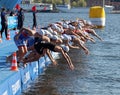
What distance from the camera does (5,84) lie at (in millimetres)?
12234

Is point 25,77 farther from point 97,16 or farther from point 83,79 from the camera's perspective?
point 97,16

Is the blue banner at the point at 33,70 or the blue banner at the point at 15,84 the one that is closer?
the blue banner at the point at 15,84

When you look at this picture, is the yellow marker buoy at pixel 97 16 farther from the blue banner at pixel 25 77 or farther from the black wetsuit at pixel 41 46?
the black wetsuit at pixel 41 46

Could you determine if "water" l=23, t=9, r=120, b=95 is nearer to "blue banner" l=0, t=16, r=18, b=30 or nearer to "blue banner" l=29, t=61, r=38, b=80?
"blue banner" l=29, t=61, r=38, b=80

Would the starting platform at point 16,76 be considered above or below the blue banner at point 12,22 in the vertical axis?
above

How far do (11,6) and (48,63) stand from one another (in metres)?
23.1

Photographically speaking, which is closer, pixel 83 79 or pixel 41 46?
pixel 41 46

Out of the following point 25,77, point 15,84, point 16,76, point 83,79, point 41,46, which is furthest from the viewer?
point 83,79

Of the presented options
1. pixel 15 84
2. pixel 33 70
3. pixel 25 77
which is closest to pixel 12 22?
pixel 33 70

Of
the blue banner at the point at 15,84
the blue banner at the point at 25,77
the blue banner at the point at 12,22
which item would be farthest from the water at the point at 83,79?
the blue banner at the point at 12,22

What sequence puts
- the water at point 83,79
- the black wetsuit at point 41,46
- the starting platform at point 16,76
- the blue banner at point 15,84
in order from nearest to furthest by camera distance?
the starting platform at point 16,76 < the blue banner at point 15,84 < the black wetsuit at point 41,46 < the water at point 83,79

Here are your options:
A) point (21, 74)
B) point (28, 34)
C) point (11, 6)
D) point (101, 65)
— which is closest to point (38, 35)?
point (28, 34)

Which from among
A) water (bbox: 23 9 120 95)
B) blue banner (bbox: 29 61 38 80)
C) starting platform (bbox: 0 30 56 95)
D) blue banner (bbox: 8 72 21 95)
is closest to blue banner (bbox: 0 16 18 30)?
water (bbox: 23 9 120 95)

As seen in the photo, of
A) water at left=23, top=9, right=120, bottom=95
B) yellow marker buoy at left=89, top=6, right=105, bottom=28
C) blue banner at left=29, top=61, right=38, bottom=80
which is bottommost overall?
yellow marker buoy at left=89, top=6, right=105, bottom=28
